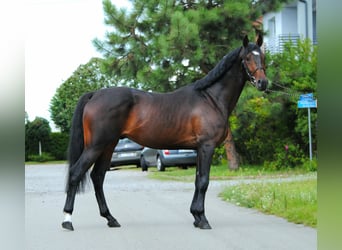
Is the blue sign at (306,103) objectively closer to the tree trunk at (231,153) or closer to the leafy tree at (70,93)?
the tree trunk at (231,153)

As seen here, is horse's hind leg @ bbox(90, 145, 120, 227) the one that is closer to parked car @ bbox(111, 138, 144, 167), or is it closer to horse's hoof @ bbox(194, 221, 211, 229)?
horse's hoof @ bbox(194, 221, 211, 229)

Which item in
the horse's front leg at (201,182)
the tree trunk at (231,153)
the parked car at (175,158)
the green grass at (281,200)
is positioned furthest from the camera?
the parked car at (175,158)

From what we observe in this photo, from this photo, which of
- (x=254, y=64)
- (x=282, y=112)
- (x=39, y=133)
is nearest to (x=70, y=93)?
(x=39, y=133)

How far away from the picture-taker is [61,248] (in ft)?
18.8

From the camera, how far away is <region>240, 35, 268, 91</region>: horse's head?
23.4ft

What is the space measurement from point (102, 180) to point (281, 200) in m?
3.25

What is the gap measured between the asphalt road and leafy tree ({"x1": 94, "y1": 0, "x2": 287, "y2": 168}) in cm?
611

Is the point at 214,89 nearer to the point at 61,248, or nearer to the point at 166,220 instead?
the point at 166,220

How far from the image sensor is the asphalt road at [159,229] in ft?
19.1

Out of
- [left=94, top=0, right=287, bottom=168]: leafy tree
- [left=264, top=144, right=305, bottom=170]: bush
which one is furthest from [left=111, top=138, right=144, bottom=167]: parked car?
[left=264, top=144, right=305, bottom=170]: bush

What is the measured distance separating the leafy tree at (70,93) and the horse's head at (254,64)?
25838 millimetres

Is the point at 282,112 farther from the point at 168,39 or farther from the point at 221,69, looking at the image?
the point at 221,69

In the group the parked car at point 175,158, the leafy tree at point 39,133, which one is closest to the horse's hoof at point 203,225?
the parked car at point 175,158

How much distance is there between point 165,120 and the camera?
7449 mm
